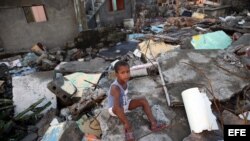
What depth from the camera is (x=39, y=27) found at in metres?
9.48

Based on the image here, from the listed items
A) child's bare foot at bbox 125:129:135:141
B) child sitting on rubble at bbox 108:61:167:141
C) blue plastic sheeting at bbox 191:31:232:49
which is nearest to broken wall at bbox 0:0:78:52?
blue plastic sheeting at bbox 191:31:232:49

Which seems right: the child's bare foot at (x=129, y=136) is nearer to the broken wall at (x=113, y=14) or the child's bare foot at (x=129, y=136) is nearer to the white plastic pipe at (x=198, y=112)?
the white plastic pipe at (x=198, y=112)

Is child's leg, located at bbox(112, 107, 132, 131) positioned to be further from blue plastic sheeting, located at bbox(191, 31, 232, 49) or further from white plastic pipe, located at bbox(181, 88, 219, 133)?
blue plastic sheeting, located at bbox(191, 31, 232, 49)

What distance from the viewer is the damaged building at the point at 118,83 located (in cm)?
316

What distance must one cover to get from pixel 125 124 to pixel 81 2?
7.08m

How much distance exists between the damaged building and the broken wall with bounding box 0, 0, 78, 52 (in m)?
0.04

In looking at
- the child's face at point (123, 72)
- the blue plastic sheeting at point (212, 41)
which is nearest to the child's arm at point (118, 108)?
the child's face at point (123, 72)

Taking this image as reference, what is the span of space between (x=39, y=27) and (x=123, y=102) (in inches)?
291

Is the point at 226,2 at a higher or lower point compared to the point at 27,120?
higher

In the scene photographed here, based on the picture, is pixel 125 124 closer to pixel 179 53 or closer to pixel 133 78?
pixel 133 78

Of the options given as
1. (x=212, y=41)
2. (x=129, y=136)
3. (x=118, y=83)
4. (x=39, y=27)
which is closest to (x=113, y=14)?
(x=39, y=27)

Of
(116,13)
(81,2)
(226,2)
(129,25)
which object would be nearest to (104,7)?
(116,13)

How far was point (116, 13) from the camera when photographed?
1298 centimetres

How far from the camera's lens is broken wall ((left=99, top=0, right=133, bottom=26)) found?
41.5 ft
